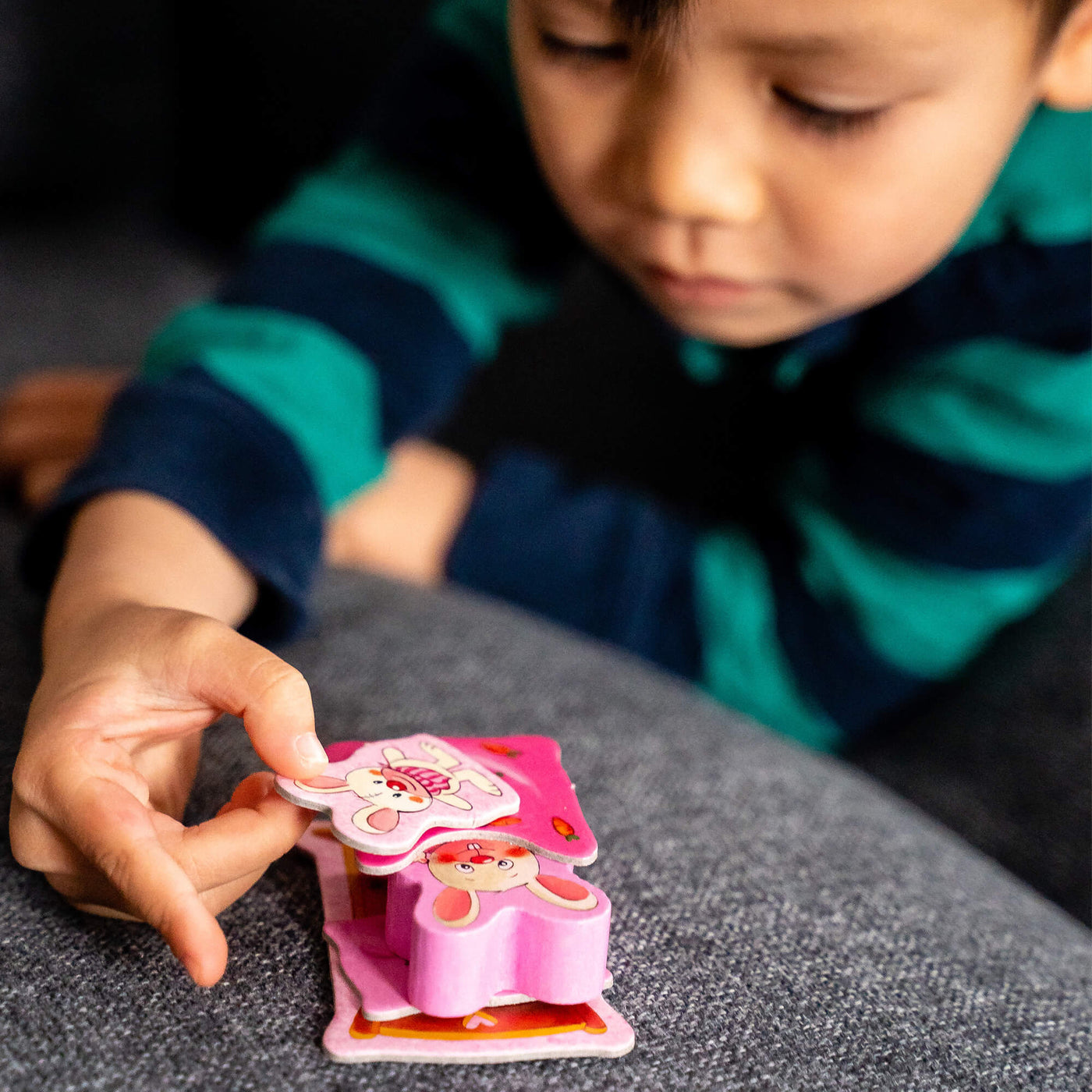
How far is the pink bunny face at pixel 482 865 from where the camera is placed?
0.36 meters

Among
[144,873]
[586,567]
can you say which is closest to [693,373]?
[586,567]

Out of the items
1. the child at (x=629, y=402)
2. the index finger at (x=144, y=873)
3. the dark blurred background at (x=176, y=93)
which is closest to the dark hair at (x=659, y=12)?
the child at (x=629, y=402)

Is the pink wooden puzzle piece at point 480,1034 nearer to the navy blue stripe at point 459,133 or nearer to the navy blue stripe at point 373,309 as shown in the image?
the navy blue stripe at point 373,309

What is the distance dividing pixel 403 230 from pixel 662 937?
0.55 meters

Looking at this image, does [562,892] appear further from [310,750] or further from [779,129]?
[779,129]

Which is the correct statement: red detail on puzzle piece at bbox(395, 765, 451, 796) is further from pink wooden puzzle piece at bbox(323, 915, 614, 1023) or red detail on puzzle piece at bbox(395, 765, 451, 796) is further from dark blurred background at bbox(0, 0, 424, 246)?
dark blurred background at bbox(0, 0, 424, 246)

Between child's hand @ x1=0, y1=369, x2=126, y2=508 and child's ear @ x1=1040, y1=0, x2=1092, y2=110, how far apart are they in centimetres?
57

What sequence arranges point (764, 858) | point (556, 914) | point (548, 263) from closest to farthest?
point (556, 914), point (764, 858), point (548, 263)

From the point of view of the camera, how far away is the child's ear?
550mm

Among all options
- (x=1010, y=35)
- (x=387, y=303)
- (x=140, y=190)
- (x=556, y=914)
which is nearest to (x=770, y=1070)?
(x=556, y=914)

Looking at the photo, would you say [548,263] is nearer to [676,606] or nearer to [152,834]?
[676,606]

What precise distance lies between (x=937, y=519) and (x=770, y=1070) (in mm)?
501

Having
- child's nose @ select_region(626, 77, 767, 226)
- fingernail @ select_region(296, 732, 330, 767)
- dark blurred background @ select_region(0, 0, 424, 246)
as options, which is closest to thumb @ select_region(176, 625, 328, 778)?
fingernail @ select_region(296, 732, 330, 767)

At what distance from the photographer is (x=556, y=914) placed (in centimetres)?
35
